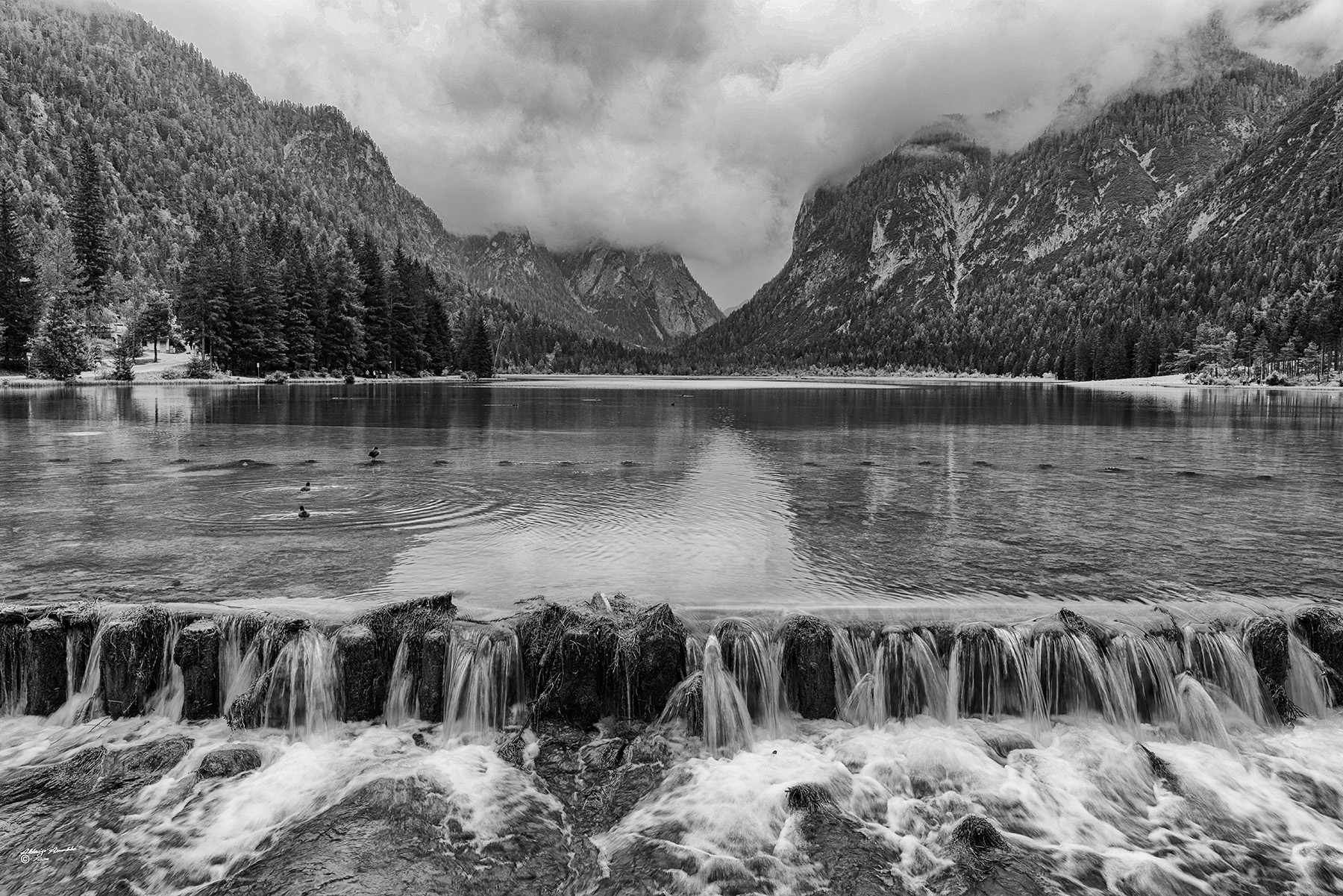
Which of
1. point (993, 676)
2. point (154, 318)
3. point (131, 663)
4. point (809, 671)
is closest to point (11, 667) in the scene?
point (131, 663)

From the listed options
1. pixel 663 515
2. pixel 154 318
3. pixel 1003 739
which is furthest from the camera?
pixel 154 318

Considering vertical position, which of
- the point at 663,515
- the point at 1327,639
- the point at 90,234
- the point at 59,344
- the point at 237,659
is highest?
the point at 90,234

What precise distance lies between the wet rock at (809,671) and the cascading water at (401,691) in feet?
18.6

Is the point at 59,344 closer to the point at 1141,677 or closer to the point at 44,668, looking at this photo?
the point at 44,668

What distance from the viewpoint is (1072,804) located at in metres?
8.66

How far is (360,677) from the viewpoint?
10.8 meters

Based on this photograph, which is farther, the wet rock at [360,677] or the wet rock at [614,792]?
the wet rock at [360,677]

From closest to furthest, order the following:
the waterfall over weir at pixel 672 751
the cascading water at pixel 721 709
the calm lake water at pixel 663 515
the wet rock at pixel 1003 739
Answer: the waterfall over weir at pixel 672 751 < the wet rock at pixel 1003 739 < the cascading water at pixel 721 709 < the calm lake water at pixel 663 515

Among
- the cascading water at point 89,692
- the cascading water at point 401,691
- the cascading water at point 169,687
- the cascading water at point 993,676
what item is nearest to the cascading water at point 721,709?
the cascading water at point 993,676

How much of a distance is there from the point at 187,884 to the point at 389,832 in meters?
1.91

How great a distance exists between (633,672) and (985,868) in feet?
16.9

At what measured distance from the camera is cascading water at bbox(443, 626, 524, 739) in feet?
34.7

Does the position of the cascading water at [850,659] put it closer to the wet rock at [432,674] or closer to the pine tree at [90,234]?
the wet rock at [432,674]

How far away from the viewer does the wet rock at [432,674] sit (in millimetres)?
10719
